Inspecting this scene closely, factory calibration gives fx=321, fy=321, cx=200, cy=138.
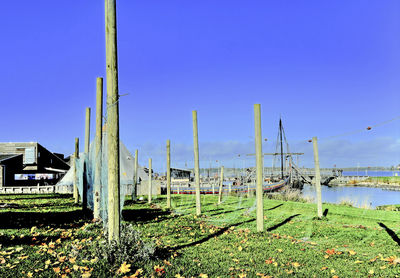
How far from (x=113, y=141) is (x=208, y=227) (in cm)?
570

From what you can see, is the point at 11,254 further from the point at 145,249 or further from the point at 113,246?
the point at 145,249

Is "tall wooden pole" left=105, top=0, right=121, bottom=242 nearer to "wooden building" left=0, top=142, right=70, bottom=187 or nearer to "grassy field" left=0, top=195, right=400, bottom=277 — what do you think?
"grassy field" left=0, top=195, right=400, bottom=277

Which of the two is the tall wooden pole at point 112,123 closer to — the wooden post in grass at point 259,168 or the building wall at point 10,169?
the wooden post in grass at point 259,168

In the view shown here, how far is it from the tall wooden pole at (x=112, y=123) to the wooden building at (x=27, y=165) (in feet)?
104

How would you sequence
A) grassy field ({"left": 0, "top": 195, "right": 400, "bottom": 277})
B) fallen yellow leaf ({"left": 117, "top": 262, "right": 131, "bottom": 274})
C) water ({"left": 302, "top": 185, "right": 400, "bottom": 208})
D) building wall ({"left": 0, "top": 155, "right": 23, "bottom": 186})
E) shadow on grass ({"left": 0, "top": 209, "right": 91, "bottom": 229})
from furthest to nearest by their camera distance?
building wall ({"left": 0, "top": 155, "right": 23, "bottom": 186})
water ({"left": 302, "top": 185, "right": 400, "bottom": 208})
shadow on grass ({"left": 0, "top": 209, "right": 91, "bottom": 229})
grassy field ({"left": 0, "top": 195, "right": 400, "bottom": 277})
fallen yellow leaf ({"left": 117, "top": 262, "right": 131, "bottom": 274})

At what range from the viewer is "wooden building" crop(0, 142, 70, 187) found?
3922 centimetres

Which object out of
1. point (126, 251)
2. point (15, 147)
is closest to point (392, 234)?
point (126, 251)

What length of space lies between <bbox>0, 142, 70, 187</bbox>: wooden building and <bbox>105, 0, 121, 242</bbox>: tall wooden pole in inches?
1242

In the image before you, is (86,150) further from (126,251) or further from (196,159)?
(126,251)

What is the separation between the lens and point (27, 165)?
4553 centimetres

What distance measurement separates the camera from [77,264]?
6.51 metres

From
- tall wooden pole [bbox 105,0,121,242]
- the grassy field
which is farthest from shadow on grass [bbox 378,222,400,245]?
tall wooden pole [bbox 105,0,121,242]

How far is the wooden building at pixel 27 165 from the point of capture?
129ft

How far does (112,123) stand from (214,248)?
403cm
